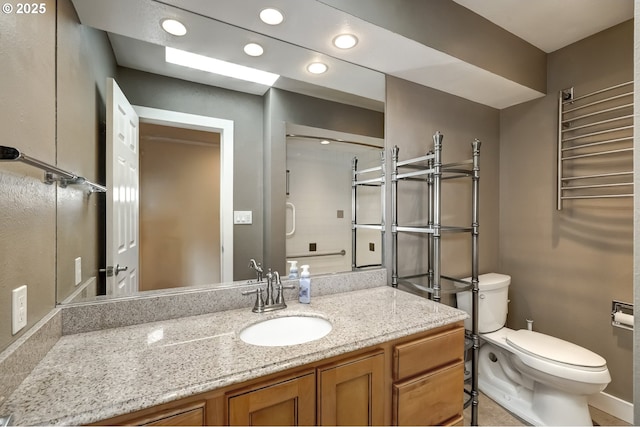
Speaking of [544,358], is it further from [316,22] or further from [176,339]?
[316,22]

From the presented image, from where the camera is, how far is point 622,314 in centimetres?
162

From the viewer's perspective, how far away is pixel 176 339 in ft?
3.05

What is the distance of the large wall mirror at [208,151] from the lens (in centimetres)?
110

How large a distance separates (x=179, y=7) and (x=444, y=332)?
176 centimetres

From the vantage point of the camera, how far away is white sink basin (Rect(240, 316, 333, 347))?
111 centimetres

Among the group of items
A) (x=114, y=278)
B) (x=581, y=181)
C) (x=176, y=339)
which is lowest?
(x=176, y=339)

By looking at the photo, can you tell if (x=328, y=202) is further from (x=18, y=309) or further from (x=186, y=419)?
(x=18, y=309)

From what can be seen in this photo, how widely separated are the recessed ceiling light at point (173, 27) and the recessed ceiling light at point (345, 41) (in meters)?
0.71

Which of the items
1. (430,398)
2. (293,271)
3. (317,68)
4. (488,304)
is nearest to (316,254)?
(293,271)

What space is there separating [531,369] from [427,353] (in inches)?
37.1

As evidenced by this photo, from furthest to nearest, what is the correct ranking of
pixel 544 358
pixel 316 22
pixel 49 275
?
pixel 544 358, pixel 316 22, pixel 49 275

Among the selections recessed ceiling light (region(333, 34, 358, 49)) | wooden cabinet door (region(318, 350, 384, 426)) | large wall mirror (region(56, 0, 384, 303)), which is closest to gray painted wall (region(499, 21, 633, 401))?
large wall mirror (region(56, 0, 384, 303))

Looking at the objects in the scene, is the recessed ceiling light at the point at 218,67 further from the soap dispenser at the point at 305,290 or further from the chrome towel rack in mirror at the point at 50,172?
the soap dispenser at the point at 305,290

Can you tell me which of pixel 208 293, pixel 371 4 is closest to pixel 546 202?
pixel 371 4
